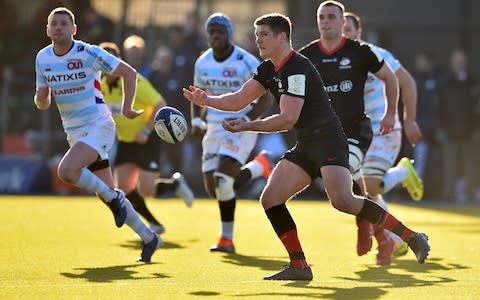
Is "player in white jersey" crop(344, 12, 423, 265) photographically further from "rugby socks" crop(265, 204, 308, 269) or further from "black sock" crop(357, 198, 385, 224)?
"rugby socks" crop(265, 204, 308, 269)

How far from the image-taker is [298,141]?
31.6ft

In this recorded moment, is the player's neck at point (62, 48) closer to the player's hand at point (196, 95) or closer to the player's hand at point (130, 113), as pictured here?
the player's hand at point (130, 113)

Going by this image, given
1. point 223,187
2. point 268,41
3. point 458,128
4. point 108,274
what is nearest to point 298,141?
point 268,41

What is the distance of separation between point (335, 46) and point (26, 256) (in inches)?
131

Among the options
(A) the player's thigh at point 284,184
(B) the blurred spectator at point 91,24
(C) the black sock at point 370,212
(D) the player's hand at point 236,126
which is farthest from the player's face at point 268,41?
(B) the blurred spectator at point 91,24

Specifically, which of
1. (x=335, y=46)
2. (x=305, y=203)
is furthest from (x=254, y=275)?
(x=305, y=203)

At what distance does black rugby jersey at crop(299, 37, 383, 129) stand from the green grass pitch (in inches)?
53.8

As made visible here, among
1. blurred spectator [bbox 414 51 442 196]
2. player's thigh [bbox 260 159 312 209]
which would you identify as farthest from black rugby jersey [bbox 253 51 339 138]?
blurred spectator [bbox 414 51 442 196]

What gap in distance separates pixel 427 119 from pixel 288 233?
12.8 m

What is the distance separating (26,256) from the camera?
11172 mm

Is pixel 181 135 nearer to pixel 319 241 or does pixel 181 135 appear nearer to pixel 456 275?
pixel 456 275

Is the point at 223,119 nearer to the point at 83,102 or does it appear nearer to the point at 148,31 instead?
the point at 83,102

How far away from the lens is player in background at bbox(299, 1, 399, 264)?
432 inches

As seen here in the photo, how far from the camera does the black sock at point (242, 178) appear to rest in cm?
1310
